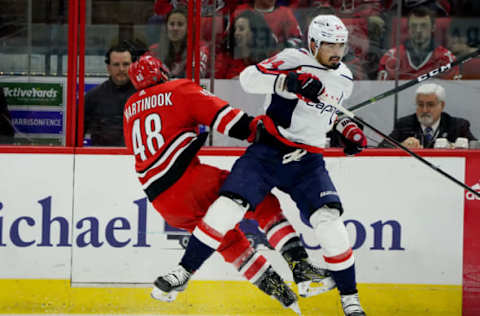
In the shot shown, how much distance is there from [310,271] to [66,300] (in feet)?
4.84

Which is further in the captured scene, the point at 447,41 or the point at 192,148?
the point at 447,41

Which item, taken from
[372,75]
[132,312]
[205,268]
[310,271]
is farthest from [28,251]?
[372,75]

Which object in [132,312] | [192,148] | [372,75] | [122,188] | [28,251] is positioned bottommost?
[132,312]

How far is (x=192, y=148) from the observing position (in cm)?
392

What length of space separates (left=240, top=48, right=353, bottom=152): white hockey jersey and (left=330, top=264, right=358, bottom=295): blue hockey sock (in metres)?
0.52

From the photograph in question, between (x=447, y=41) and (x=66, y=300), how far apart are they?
91.6 inches

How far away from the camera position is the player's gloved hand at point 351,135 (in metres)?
4.00

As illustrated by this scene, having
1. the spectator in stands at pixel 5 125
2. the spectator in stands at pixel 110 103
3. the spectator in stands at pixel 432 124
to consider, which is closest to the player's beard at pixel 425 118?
the spectator in stands at pixel 432 124

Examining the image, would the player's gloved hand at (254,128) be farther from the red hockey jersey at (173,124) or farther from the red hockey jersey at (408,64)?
the red hockey jersey at (408,64)

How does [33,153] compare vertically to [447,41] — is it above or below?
below

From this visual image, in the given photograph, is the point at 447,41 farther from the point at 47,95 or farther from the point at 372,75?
the point at 47,95

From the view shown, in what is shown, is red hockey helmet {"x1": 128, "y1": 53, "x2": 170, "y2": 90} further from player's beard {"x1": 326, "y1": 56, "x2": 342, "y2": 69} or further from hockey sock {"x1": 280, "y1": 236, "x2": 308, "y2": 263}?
hockey sock {"x1": 280, "y1": 236, "x2": 308, "y2": 263}

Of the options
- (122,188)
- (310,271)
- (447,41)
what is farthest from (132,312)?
(447,41)

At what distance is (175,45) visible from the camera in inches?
185
